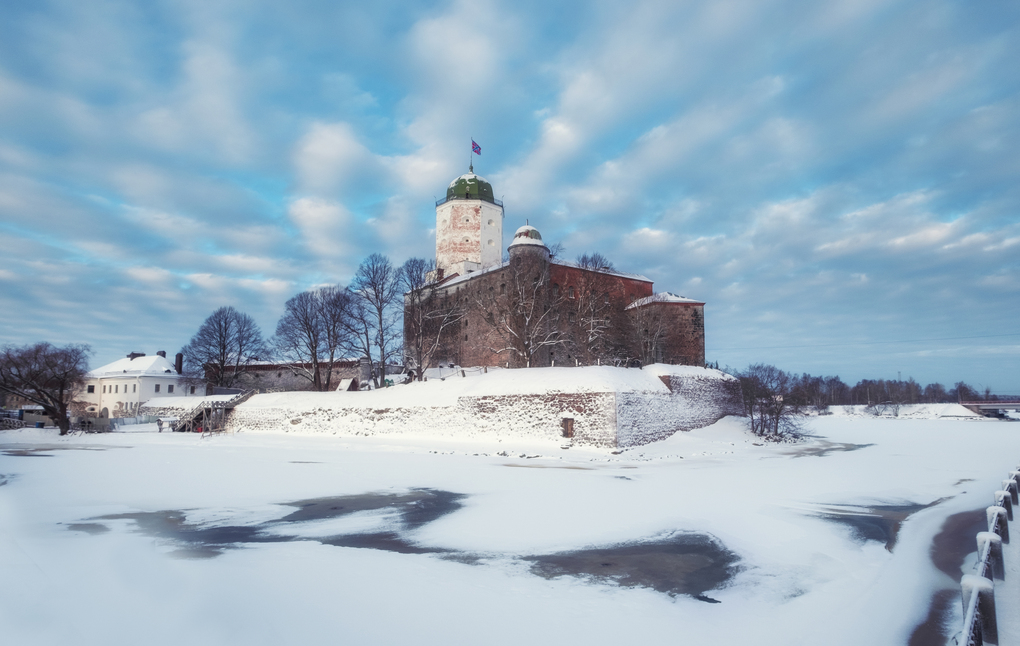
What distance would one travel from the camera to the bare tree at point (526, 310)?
33750 mm

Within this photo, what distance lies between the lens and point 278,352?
5116 centimetres

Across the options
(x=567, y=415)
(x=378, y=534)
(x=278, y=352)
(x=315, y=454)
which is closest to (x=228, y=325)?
(x=278, y=352)

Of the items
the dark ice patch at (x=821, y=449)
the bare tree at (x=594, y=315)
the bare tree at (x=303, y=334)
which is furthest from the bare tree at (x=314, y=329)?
the dark ice patch at (x=821, y=449)

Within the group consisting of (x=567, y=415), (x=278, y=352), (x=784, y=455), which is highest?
(x=278, y=352)

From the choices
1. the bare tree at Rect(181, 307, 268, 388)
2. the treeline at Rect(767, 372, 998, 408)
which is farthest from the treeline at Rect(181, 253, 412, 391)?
the treeline at Rect(767, 372, 998, 408)

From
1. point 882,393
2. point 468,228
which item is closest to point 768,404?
point 468,228

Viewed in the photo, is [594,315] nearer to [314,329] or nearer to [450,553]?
[314,329]

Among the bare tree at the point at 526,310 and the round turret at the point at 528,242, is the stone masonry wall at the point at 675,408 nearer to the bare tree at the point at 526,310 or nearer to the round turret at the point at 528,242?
the bare tree at the point at 526,310

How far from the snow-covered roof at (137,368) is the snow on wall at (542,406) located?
31.3 meters

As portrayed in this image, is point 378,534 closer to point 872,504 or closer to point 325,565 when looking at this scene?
point 325,565

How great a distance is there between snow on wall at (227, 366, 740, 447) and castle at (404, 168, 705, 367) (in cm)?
632

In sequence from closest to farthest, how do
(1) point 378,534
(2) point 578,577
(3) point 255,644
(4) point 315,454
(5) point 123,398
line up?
(3) point 255,644
(2) point 578,577
(1) point 378,534
(4) point 315,454
(5) point 123,398

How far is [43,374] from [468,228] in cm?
3421

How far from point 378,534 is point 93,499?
667 centimetres
